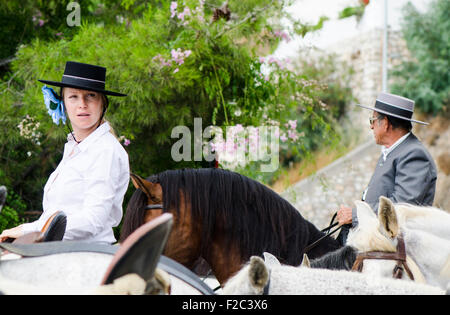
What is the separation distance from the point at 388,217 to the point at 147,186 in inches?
53.9

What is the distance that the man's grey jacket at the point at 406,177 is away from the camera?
311cm

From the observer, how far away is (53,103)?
259 cm

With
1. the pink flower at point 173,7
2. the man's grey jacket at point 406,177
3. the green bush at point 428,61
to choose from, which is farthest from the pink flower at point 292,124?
the green bush at point 428,61

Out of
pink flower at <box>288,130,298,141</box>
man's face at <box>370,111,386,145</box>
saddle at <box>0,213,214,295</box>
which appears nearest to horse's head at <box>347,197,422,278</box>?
saddle at <box>0,213,214,295</box>

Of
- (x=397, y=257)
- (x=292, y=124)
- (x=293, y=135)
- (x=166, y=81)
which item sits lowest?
(x=397, y=257)

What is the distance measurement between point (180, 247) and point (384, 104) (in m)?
1.75

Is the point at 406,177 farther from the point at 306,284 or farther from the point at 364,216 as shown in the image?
the point at 306,284

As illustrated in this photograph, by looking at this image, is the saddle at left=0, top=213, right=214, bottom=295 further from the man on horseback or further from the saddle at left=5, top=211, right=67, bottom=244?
the man on horseback

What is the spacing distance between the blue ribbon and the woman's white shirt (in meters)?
0.37

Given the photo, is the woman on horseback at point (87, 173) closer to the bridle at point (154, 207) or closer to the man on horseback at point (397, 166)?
the bridle at point (154, 207)

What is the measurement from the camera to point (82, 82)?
2.41m

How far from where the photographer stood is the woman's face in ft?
7.82

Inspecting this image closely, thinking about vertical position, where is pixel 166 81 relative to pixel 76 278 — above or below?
above

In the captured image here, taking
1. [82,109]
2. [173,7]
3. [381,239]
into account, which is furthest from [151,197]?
[173,7]
